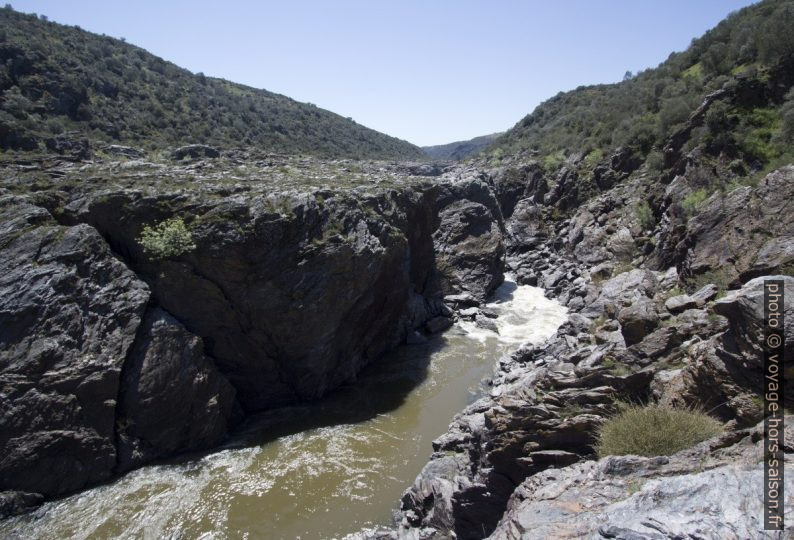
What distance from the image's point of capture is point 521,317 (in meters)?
25.2

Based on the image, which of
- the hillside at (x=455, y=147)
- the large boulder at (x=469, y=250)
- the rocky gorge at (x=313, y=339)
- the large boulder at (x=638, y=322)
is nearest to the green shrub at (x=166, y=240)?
the rocky gorge at (x=313, y=339)

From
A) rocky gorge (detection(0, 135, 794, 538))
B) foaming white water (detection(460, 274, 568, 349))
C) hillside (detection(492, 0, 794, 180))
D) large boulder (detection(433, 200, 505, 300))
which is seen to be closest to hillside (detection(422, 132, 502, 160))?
hillside (detection(492, 0, 794, 180))

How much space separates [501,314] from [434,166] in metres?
57.4

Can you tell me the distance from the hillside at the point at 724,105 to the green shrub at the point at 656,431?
15.0 metres

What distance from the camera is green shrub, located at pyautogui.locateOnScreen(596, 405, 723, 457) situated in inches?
260

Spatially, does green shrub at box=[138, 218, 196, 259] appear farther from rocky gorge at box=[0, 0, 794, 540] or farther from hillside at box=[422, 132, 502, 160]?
hillside at box=[422, 132, 502, 160]

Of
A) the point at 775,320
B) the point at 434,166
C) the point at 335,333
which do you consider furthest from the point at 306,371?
the point at 434,166

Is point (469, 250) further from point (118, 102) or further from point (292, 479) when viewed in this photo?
point (118, 102)

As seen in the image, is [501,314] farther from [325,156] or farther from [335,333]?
[325,156]

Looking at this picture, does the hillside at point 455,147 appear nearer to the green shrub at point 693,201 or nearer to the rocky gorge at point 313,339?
the green shrub at point 693,201

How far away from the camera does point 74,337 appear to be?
12.5 m

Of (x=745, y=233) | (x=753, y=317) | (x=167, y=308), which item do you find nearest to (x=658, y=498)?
(x=753, y=317)

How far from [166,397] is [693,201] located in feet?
78.1

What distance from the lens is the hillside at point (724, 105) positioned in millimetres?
21359
